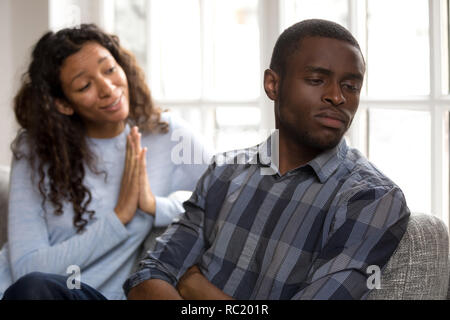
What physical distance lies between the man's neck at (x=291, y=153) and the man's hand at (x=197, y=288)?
296mm

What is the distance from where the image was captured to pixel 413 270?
124cm

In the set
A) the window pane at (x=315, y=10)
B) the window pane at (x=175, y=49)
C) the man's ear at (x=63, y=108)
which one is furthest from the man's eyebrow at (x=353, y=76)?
the window pane at (x=175, y=49)

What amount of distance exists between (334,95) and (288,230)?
0.30 m

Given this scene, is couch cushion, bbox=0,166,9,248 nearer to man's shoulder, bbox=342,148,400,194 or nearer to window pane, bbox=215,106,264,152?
window pane, bbox=215,106,264,152

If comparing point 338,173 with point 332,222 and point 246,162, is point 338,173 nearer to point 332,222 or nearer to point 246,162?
point 332,222

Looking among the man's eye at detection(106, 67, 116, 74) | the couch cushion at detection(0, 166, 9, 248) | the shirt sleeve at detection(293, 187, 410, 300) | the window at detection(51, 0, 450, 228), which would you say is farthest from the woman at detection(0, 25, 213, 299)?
the shirt sleeve at detection(293, 187, 410, 300)

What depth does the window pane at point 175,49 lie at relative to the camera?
2754mm

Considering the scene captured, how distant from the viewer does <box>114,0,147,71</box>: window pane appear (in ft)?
9.34

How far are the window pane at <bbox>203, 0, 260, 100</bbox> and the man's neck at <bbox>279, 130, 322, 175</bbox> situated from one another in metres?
1.17

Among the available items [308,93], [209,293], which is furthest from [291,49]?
[209,293]

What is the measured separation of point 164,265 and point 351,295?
476mm

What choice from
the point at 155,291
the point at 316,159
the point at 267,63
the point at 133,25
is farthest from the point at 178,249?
the point at 133,25

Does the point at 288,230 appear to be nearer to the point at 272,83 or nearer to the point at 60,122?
the point at 272,83
